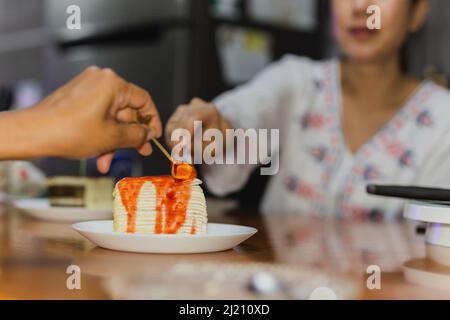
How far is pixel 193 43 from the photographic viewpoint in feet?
8.61

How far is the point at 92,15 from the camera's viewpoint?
3.00 meters

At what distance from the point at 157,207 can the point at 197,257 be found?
0.29ft

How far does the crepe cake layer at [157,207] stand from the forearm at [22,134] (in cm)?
12

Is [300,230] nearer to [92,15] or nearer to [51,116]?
[51,116]

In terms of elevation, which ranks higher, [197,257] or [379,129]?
[379,129]

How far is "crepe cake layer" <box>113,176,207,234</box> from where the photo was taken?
2.81ft

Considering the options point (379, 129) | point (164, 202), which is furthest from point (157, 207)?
point (379, 129)

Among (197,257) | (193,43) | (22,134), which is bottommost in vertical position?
(197,257)

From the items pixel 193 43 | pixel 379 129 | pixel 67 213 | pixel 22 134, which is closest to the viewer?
pixel 22 134

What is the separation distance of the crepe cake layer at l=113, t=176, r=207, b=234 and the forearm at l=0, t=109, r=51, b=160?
0.40 feet

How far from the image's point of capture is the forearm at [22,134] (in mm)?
785

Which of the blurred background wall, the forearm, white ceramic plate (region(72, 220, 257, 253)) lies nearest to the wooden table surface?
white ceramic plate (region(72, 220, 257, 253))

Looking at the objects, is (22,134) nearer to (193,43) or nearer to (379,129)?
(379,129)

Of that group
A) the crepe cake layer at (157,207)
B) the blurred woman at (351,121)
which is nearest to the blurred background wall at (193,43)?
the blurred woman at (351,121)
